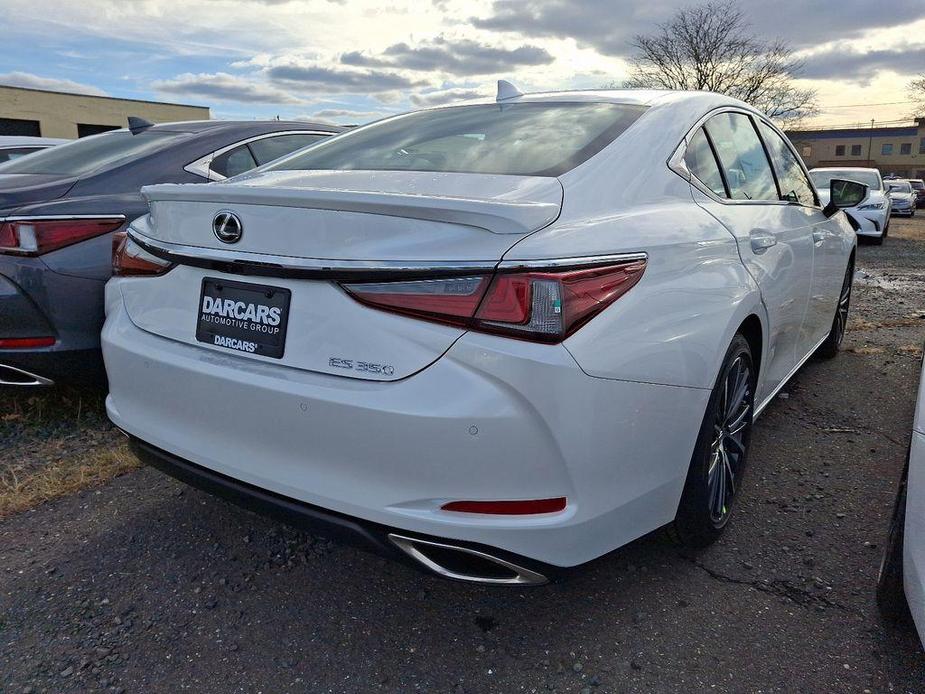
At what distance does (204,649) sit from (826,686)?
1.66 meters

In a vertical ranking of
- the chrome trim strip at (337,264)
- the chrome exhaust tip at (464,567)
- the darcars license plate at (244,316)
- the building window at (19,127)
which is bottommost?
the chrome exhaust tip at (464,567)

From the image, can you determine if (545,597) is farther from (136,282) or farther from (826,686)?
(136,282)

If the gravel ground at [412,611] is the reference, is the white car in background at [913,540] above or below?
above

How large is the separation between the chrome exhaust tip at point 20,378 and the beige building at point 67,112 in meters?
34.2

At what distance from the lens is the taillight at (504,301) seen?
5.45ft

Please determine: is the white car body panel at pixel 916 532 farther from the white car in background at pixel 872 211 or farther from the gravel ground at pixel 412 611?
the white car in background at pixel 872 211

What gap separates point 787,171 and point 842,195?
21.5 inches

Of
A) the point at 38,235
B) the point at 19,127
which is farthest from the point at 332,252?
the point at 19,127

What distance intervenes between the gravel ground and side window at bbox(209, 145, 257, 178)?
189cm

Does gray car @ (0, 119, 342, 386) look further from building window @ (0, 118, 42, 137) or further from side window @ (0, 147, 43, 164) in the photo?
building window @ (0, 118, 42, 137)

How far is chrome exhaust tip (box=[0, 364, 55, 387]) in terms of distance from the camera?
10.7ft

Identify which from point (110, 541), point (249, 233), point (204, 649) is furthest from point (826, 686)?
point (110, 541)

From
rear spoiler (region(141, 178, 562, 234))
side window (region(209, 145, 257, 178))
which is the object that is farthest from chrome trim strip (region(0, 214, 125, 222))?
rear spoiler (region(141, 178, 562, 234))

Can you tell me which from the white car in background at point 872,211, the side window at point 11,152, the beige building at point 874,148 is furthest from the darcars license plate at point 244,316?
the beige building at point 874,148
